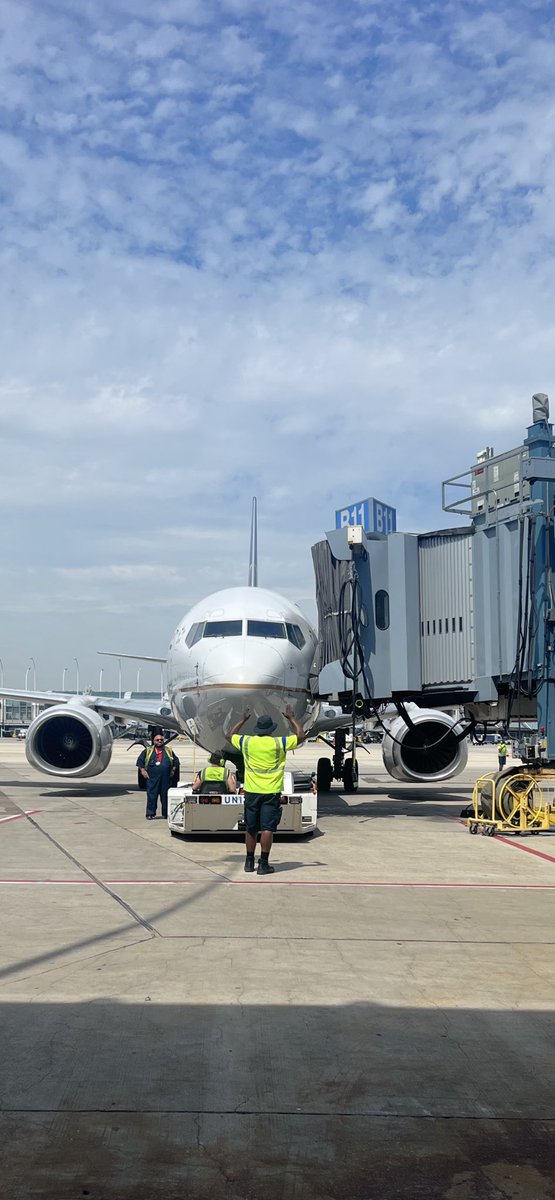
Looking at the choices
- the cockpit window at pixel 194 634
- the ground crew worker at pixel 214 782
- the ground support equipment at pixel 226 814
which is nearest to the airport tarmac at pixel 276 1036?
the ground support equipment at pixel 226 814

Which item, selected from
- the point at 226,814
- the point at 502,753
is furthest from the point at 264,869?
the point at 502,753

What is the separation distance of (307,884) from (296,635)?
21.8 feet

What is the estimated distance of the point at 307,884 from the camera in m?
9.80

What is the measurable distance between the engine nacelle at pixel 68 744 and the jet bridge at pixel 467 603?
617 cm

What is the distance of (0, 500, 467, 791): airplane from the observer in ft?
47.2

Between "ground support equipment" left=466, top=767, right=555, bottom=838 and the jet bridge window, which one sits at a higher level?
the jet bridge window

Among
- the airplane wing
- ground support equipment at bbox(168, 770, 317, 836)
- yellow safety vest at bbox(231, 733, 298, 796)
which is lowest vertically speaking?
ground support equipment at bbox(168, 770, 317, 836)

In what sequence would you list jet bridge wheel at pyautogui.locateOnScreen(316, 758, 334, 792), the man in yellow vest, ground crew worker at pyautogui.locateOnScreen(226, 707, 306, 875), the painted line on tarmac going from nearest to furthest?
the painted line on tarmac < ground crew worker at pyautogui.locateOnScreen(226, 707, 306, 875) < the man in yellow vest < jet bridge wheel at pyautogui.locateOnScreen(316, 758, 334, 792)

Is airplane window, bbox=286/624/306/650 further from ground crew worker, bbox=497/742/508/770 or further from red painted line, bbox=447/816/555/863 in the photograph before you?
ground crew worker, bbox=497/742/508/770

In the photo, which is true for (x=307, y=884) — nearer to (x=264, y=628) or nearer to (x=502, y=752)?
(x=264, y=628)

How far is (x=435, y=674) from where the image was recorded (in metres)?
15.0

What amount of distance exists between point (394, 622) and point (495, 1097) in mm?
11102

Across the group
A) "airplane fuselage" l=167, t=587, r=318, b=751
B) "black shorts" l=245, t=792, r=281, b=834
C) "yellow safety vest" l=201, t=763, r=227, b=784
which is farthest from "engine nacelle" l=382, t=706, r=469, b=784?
"black shorts" l=245, t=792, r=281, b=834

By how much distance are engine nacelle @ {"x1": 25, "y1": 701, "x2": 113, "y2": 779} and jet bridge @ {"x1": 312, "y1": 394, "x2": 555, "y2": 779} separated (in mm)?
6168
